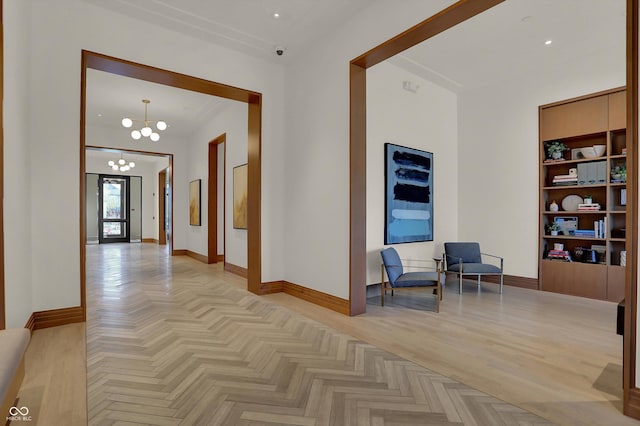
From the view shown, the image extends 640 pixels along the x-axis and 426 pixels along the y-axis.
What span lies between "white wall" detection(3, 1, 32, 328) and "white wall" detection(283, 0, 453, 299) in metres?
3.18

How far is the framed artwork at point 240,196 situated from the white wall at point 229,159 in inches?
5.9

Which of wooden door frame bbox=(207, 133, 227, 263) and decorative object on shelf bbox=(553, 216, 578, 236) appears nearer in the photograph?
decorative object on shelf bbox=(553, 216, 578, 236)

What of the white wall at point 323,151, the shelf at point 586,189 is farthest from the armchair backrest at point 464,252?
the white wall at point 323,151

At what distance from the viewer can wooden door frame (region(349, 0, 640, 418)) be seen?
6.84 feet

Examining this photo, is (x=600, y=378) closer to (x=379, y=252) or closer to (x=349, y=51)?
(x=379, y=252)

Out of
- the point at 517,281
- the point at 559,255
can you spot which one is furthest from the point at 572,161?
the point at 517,281

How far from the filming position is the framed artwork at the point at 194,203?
9.15 m

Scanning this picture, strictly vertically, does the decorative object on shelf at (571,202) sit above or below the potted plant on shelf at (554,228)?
above

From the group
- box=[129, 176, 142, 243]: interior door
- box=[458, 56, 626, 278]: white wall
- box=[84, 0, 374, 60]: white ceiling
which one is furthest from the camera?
box=[129, 176, 142, 243]: interior door

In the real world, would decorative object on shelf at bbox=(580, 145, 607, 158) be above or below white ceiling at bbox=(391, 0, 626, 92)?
below

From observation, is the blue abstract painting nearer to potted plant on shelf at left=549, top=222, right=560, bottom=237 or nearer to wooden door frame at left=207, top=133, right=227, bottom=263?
potted plant on shelf at left=549, top=222, right=560, bottom=237

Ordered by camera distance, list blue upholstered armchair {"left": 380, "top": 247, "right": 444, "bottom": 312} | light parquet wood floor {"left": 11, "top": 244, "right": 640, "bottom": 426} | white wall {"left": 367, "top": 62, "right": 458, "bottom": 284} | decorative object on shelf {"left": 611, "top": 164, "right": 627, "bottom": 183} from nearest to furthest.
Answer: light parquet wood floor {"left": 11, "top": 244, "right": 640, "bottom": 426}
blue upholstered armchair {"left": 380, "top": 247, "right": 444, "bottom": 312}
decorative object on shelf {"left": 611, "top": 164, "right": 627, "bottom": 183}
white wall {"left": 367, "top": 62, "right": 458, "bottom": 284}

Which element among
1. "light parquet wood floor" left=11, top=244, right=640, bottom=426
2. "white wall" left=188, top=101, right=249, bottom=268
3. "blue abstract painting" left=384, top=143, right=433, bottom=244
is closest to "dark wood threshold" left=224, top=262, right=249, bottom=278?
"white wall" left=188, top=101, right=249, bottom=268

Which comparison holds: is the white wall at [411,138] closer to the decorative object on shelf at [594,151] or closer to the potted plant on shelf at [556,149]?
the potted plant on shelf at [556,149]
